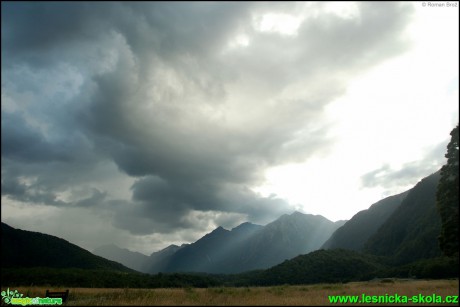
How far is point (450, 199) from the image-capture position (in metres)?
28.5

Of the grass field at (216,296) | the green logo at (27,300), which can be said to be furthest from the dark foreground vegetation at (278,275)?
the green logo at (27,300)

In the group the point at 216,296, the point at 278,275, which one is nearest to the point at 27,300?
the point at 216,296

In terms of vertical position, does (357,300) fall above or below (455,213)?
below

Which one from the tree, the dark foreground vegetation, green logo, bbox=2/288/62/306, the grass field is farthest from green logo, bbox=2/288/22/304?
the dark foreground vegetation

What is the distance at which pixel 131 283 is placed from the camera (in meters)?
92.2

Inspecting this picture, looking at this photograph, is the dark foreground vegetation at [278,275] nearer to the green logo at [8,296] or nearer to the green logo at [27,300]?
the green logo at [8,296]

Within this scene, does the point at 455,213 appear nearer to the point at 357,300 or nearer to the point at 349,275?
the point at 357,300

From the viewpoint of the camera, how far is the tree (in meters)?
28.2

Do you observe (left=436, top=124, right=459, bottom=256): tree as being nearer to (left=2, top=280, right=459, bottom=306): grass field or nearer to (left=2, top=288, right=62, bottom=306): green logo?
(left=2, top=280, right=459, bottom=306): grass field

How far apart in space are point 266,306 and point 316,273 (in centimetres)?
18252

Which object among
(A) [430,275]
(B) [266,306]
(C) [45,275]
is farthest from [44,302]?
(A) [430,275]

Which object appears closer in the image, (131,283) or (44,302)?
(44,302)

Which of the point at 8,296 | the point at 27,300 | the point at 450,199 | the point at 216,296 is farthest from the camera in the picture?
the point at 450,199

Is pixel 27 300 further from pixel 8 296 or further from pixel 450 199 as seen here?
pixel 450 199
